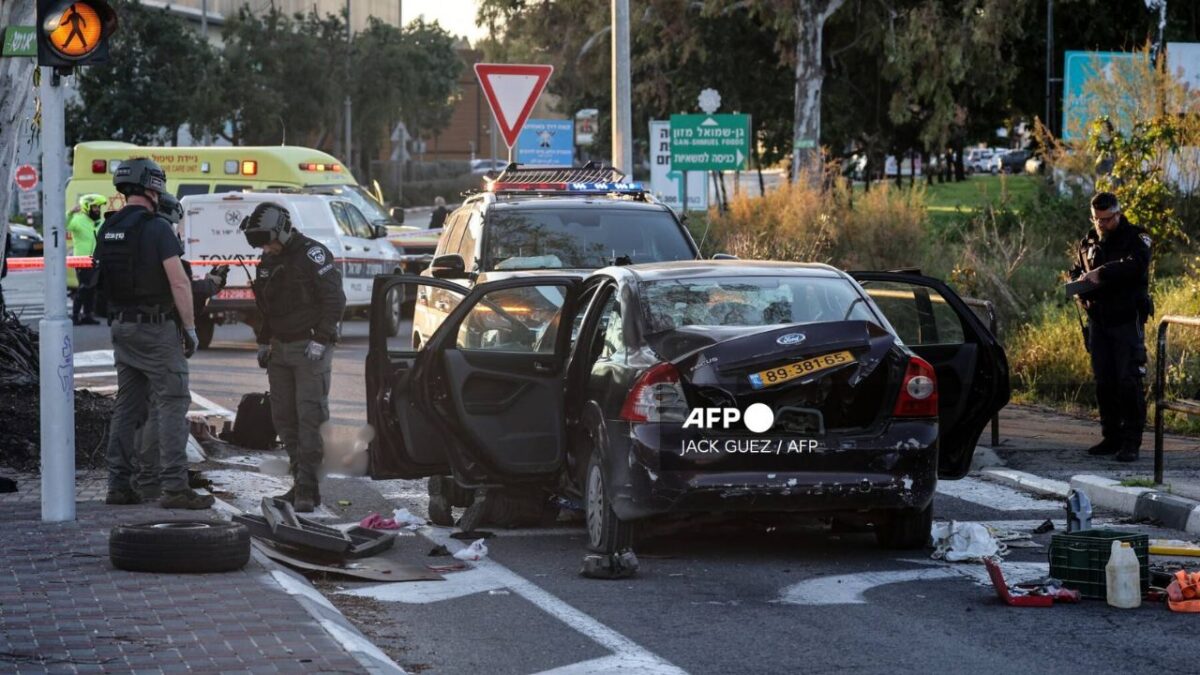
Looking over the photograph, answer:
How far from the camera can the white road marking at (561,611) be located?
7.22m

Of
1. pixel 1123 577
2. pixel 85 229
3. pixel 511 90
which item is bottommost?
pixel 1123 577

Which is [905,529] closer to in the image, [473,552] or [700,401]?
[700,401]

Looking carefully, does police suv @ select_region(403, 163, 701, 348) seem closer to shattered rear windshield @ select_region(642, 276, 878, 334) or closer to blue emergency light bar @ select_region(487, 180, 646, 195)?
blue emergency light bar @ select_region(487, 180, 646, 195)

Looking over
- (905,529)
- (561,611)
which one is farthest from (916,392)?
(561,611)

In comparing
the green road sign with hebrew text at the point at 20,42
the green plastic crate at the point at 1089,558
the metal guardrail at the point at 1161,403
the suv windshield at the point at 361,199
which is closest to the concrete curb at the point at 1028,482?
the metal guardrail at the point at 1161,403

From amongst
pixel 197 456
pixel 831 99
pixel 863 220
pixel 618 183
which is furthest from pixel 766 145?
pixel 197 456

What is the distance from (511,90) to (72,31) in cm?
1155

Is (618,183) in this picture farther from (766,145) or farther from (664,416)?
(766,145)

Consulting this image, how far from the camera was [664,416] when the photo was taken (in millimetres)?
9078

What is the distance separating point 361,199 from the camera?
27.3m

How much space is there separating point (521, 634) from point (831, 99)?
123 ft

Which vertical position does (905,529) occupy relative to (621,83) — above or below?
below

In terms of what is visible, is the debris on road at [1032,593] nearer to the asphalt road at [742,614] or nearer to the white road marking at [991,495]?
the asphalt road at [742,614]

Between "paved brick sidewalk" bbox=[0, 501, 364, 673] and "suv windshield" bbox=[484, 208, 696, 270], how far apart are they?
6.08m
